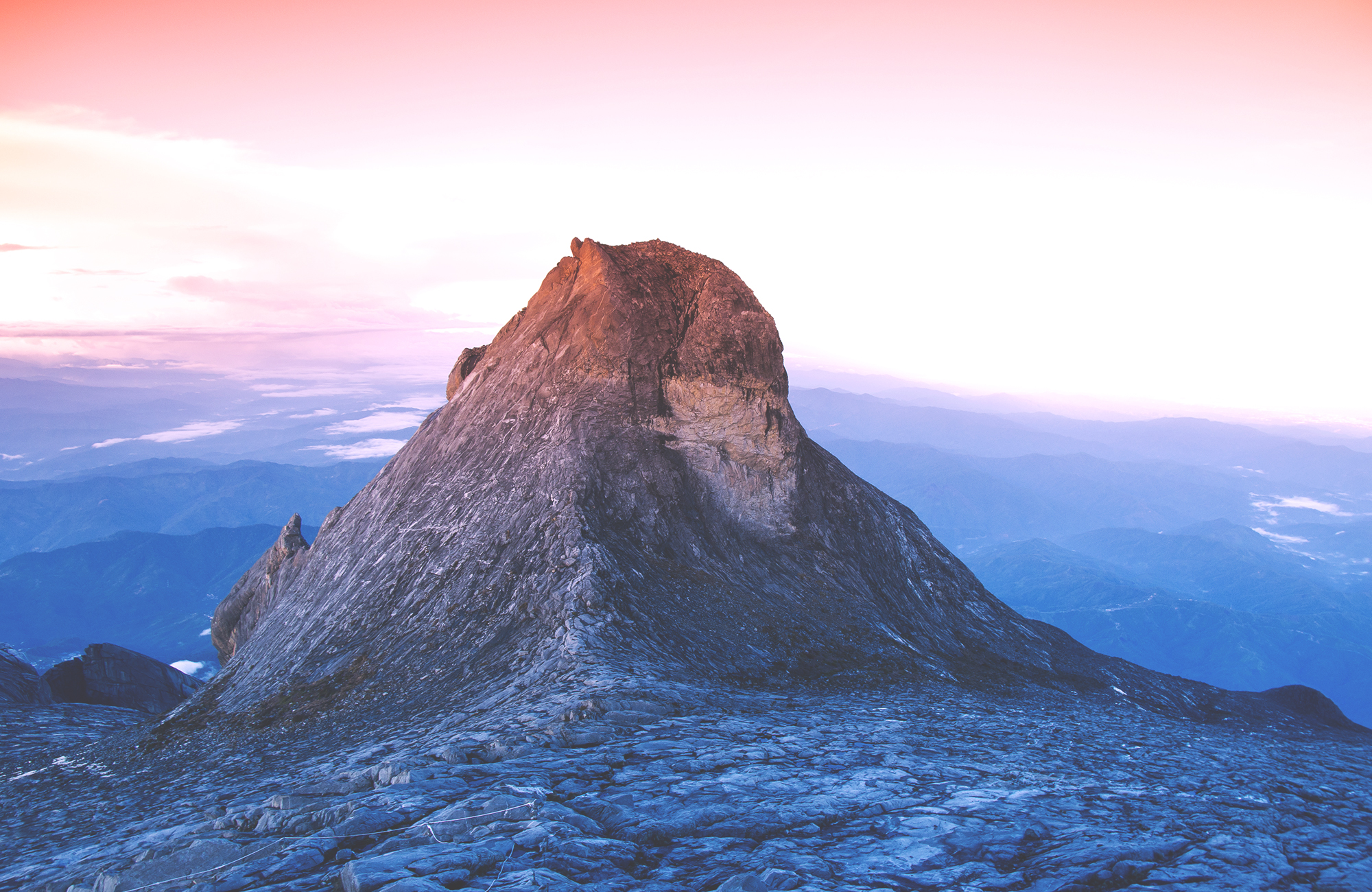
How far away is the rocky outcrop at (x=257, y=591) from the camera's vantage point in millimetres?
44375

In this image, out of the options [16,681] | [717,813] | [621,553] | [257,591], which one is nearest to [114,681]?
[16,681]

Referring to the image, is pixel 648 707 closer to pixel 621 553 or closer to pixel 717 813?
pixel 717 813

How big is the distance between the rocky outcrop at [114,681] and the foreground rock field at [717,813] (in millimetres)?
31046

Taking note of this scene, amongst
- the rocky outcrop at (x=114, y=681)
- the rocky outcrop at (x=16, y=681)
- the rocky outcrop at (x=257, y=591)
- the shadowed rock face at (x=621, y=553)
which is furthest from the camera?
the rocky outcrop at (x=114, y=681)

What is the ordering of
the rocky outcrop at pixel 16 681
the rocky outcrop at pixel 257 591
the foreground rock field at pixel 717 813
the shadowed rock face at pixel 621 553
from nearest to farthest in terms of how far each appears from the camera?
the foreground rock field at pixel 717 813
the shadowed rock face at pixel 621 553
the rocky outcrop at pixel 16 681
the rocky outcrop at pixel 257 591

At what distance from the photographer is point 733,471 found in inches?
1468

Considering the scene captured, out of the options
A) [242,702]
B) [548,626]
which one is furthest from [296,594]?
[548,626]

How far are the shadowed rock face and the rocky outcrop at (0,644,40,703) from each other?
34.0ft

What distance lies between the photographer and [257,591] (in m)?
46.9

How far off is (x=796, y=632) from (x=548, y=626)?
35.9 ft

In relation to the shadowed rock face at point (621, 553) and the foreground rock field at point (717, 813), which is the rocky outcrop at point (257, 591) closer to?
the shadowed rock face at point (621, 553)

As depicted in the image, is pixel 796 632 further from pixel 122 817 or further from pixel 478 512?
pixel 122 817

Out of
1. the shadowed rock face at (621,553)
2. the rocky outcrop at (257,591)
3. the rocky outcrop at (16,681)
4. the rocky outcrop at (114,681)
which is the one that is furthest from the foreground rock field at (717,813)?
the rocky outcrop at (114,681)

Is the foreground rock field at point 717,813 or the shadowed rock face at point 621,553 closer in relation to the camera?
the foreground rock field at point 717,813
